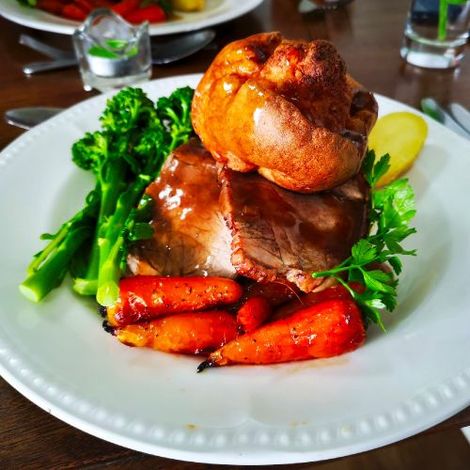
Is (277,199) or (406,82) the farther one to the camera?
(406,82)

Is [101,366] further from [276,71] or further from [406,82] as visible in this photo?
[406,82]

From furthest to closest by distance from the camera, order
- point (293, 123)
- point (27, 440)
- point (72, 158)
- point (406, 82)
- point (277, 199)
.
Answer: point (406, 82)
point (72, 158)
point (277, 199)
point (293, 123)
point (27, 440)

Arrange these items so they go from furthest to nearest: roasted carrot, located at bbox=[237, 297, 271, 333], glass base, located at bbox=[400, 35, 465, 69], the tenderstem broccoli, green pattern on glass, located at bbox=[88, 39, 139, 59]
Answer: glass base, located at bbox=[400, 35, 465, 69], green pattern on glass, located at bbox=[88, 39, 139, 59], the tenderstem broccoli, roasted carrot, located at bbox=[237, 297, 271, 333]

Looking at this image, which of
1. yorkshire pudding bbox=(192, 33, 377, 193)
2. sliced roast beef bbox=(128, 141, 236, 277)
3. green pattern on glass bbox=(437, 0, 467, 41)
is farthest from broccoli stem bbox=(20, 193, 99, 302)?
green pattern on glass bbox=(437, 0, 467, 41)

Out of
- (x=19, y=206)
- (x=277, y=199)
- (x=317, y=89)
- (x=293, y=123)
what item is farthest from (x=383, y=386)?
(x=19, y=206)

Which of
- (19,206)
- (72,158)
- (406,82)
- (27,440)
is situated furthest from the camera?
(406,82)

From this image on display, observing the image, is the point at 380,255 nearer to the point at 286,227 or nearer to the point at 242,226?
the point at 286,227

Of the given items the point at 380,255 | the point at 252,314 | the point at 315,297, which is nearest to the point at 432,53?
the point at 380,255

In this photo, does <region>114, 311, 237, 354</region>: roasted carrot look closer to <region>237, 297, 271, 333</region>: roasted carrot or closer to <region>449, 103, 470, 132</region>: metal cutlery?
<region>237, 297, 271, 333</region>: roasted carrot
